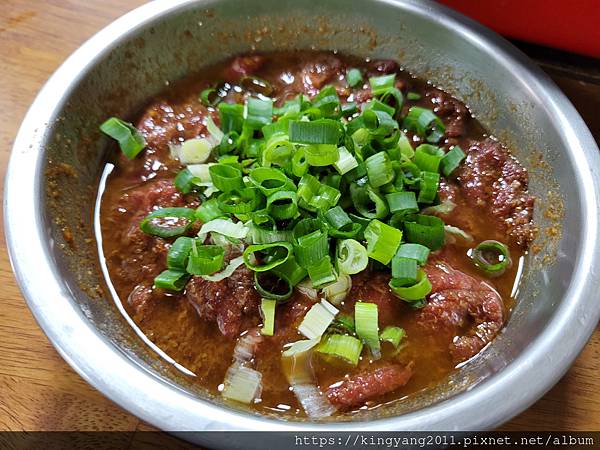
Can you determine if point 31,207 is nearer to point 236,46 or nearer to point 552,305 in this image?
point 236,46

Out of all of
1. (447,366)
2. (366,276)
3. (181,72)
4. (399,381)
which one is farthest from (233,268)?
(181,72)

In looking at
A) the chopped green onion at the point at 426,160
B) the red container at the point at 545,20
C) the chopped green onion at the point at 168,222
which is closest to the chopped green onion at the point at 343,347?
the chopped green onion at the point at 168,222

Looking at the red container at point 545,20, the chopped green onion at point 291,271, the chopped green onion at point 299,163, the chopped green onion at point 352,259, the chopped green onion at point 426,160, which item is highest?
the red container at point 545,20

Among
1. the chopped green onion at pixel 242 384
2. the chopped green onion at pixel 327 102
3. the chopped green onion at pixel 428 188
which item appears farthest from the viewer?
the chopped green onion at pixel 327 102

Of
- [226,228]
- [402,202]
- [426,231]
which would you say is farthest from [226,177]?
[426,231]

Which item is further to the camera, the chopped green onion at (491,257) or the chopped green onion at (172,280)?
the chopped green onion at (491,257)

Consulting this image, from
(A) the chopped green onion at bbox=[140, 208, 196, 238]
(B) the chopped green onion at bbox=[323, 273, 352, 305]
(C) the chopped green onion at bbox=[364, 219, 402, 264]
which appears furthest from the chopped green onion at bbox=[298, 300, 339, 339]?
(A) the chopped green onion at bbox=[140, 208, 196, 238]

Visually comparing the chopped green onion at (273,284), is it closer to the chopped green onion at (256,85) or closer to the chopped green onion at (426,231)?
the chopped green onion at (426,231)
